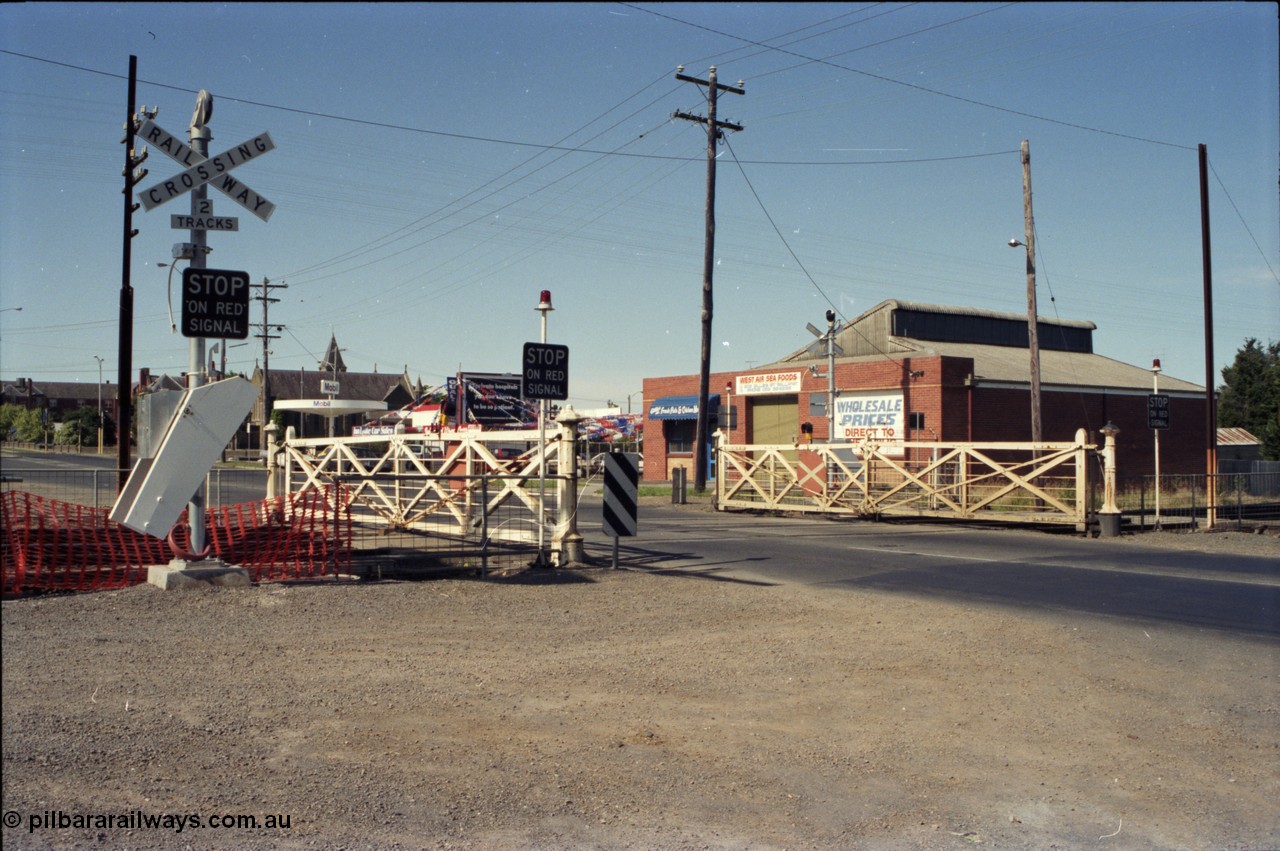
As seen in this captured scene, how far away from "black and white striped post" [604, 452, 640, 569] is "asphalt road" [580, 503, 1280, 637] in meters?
0.94

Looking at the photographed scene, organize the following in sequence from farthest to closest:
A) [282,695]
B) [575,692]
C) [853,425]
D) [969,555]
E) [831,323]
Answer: [853,425] < [831,323] < [969,555] < [575,692] < [282,695]

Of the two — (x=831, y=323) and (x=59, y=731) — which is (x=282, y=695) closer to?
(x=59, y=731)

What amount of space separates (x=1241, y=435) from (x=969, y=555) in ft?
140

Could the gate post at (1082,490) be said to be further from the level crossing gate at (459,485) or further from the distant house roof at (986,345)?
the distant house roof at (986,345)

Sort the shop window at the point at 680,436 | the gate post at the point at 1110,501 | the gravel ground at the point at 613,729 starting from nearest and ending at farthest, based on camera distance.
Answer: the gravel ground at the point at 613,729 < the gate post at the point at 1110,501 < the shop window at the point at 680,436

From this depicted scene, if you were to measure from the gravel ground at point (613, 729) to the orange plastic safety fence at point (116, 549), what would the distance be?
674mm

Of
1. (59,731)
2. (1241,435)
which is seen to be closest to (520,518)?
(59,731)

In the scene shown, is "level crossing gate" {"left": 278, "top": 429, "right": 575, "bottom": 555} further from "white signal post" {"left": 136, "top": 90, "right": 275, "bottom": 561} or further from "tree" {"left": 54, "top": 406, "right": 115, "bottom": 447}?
"tree" {"left": 54, "top": 406, "right": 115, "bottom": 447}

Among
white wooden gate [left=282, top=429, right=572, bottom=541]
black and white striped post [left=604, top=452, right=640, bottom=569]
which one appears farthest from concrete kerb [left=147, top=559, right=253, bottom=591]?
black and white striped post [left=604, top=452, right=640, bottom=569]

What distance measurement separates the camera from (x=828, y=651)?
8.38m

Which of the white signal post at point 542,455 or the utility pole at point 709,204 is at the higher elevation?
the utility pole at point 709,204

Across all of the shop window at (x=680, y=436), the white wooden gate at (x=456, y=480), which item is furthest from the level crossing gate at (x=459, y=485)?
the shop window at (x=680, y=436)

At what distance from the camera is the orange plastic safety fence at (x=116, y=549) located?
937 cm

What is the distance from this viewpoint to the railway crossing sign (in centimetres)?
961
